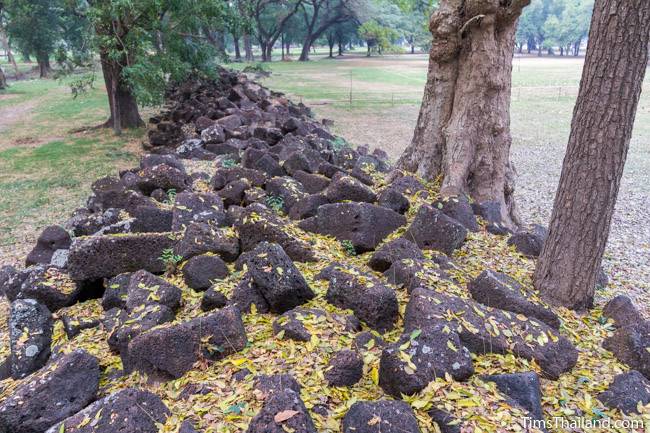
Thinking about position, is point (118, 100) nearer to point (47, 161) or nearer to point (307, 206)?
point (47, 161)

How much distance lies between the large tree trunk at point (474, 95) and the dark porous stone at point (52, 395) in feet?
15.9

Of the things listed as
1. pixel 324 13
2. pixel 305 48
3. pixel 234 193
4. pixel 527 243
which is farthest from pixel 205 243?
pixel 324 13

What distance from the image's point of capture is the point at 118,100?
15.1 m

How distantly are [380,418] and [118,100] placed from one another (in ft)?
47.7

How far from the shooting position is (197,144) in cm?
1006

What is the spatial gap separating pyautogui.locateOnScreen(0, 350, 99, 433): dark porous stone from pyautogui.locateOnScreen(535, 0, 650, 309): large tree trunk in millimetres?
3821

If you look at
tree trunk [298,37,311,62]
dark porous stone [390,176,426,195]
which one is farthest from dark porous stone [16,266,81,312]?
tree trunk [298,37,311,62]

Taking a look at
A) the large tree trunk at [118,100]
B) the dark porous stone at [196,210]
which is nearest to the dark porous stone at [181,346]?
the dark porous stone at [196,210]

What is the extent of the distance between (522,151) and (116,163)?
10.4 meters

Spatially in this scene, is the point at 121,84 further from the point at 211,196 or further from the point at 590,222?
the point at 590,222

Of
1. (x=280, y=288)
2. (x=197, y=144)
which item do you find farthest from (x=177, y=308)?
(x=197, y=144)

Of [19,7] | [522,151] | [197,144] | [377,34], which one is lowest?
[522,151]

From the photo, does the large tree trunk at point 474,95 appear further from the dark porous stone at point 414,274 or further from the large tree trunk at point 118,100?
the large tree trunk at point 118,100

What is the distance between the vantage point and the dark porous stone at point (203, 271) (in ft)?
14.9
